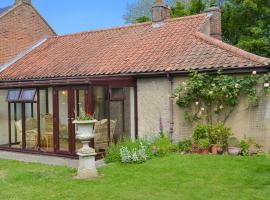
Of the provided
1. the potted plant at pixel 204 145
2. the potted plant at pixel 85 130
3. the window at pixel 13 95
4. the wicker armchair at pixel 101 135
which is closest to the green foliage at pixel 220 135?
the potted plant at pixel 204 145

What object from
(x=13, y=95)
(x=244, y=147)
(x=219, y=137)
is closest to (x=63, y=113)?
(x=13, y=95)

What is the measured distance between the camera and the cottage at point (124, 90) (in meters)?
13.1

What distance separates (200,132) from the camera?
41.5ft

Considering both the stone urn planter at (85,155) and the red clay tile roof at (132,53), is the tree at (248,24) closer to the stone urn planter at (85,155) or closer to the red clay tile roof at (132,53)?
the red clay tile roof at (132,53)

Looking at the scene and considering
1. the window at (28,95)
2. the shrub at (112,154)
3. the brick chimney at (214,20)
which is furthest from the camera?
the brick chimney at (214,20)

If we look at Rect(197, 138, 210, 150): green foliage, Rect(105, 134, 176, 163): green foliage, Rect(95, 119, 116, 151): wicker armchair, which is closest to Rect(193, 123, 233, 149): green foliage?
Rect(197, 138, 210, 150): green foliage

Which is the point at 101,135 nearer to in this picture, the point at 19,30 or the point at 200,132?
the point at 200,132

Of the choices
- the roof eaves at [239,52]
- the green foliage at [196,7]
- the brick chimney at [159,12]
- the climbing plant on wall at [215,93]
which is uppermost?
the green foliage at [196,7]

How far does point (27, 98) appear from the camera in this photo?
15.0 meters

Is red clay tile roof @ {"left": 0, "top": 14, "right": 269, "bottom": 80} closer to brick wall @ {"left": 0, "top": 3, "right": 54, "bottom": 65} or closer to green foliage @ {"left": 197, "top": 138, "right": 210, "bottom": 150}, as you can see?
brick wall @ {"left": 0, "top": 3, "right": 54, "bottom": 65}

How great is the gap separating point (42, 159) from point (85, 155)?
13.3 ft

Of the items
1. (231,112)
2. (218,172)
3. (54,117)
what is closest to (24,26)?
(54,117)

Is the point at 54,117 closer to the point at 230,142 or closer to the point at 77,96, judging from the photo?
the point at 77,96

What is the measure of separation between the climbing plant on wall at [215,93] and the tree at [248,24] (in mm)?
12661
